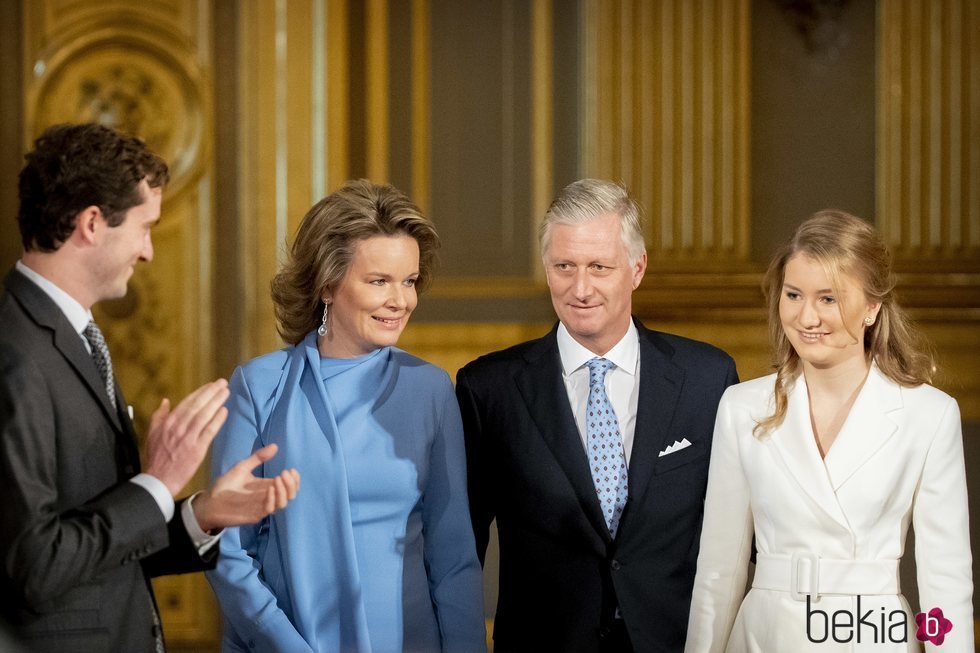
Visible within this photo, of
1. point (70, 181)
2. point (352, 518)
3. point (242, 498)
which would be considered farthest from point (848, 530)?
point (70, 181)

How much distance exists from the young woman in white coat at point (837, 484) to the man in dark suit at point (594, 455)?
4.6 inches

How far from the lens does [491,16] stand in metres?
5.30

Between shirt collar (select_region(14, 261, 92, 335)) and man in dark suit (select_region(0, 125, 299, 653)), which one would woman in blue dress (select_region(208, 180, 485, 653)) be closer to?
man in dark suit (select_region(0, 125, 299, 653))

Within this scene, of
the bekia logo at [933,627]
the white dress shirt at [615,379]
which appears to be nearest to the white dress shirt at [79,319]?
the white dress shirt at [615,379]

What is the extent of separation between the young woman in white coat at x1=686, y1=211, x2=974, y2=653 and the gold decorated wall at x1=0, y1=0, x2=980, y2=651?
2682 mm

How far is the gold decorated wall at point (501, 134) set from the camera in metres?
5.07

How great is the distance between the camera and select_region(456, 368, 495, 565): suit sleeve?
2617mm

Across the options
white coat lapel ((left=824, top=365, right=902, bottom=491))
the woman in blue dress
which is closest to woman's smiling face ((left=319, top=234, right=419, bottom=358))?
the woman in blue dress

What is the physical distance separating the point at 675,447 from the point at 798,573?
1.25 ft

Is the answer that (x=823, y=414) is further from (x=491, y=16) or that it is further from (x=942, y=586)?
(x=491, y=16)

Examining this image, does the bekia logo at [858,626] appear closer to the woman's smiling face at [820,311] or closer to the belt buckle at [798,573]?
the belt buckle at [798,573]

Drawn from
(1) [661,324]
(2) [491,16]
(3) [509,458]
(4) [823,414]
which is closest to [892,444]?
(4) [823,414]

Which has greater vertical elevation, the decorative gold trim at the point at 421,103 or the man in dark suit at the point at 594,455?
the decorative gold trim at the point at 421,103

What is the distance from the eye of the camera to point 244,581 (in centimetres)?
230
